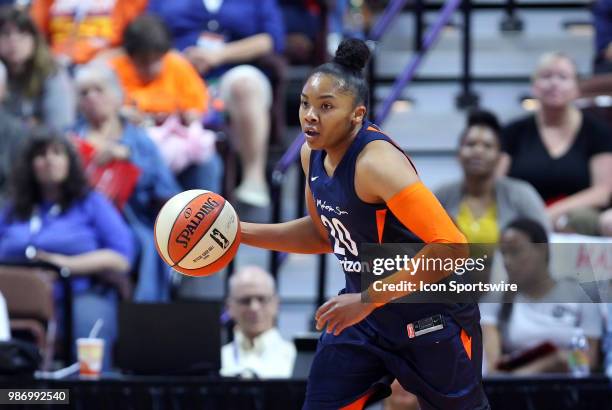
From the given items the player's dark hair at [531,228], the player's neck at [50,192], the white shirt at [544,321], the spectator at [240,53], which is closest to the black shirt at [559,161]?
the player's dark hair at [531,228]

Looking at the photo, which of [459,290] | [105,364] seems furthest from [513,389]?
[105,364]

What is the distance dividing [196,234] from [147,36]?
12.0ft

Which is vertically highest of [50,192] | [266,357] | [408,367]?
[50,192]

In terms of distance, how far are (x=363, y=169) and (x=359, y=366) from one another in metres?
0.72

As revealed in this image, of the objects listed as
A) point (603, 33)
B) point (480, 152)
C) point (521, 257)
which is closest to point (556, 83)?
point (480, 152)

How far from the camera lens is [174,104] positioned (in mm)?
7812

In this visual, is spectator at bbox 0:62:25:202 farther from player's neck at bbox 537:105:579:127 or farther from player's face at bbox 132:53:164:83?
player's neck at bbox 537:105:579:127

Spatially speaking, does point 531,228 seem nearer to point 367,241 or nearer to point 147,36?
point 367,241

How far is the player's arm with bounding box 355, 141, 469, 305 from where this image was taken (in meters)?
4.12

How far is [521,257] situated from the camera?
5.98 metres

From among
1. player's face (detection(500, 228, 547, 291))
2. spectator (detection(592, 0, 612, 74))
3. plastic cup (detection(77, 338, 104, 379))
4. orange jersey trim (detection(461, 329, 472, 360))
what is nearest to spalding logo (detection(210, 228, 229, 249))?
orange jersey trim (detection(461, 329, 472, 360))

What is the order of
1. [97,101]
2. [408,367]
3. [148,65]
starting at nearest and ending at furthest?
[408,367] → [97,101] → [148,65]

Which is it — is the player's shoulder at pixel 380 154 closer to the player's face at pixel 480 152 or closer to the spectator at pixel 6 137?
the player's face at pixel 480 152

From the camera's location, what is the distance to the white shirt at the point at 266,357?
6.21 metres
